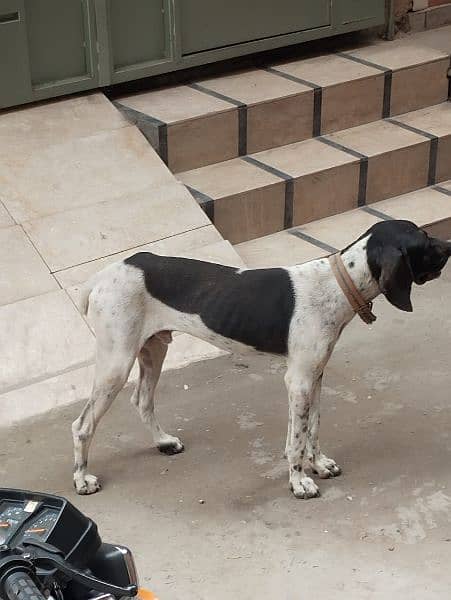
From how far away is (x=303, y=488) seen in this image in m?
4.41

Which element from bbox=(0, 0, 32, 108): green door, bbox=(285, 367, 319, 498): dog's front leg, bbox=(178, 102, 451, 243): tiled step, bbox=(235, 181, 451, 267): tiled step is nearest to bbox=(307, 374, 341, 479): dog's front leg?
bbox=(285, 367, 319, 498): dog's front leg

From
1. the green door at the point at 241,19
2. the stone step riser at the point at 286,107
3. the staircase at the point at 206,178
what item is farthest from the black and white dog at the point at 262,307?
the green door at the point at 241,19

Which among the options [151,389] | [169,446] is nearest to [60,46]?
[151,389]

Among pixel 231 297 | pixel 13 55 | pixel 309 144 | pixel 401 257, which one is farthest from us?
pixel 309 144

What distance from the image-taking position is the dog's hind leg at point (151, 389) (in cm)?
459

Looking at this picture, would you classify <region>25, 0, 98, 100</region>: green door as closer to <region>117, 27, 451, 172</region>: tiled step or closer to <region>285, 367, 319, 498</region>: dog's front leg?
<region>117, 27, 451, 172</region>: tiled step

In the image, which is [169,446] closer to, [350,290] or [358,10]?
[350,290]

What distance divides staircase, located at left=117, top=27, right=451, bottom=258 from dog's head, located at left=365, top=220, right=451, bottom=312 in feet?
7.17

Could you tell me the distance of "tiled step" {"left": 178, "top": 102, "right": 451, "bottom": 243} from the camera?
6461mm

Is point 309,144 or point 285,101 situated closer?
point 285,101

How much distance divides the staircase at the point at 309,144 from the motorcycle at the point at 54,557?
406 cm

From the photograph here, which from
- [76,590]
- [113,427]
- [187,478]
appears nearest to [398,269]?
[187,478]

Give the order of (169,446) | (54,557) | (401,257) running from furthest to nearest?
(169,446)
(401,257)
(54,557)

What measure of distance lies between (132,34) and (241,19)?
80 centimetres
